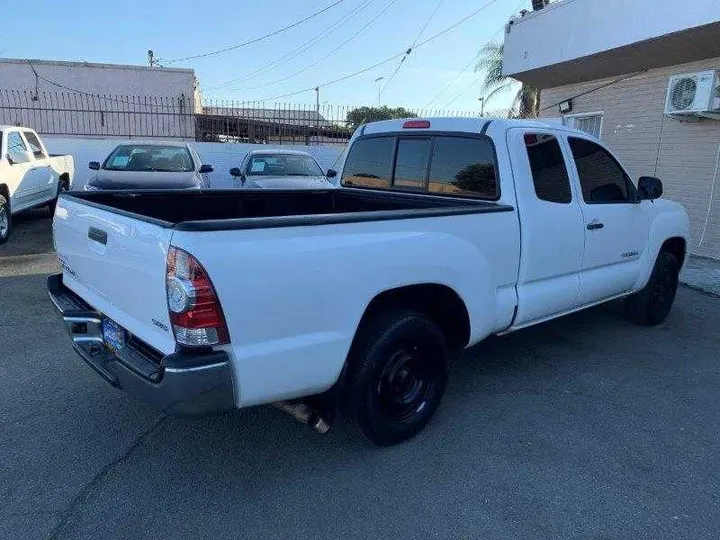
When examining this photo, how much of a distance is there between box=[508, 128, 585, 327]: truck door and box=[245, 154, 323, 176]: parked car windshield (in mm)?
7375

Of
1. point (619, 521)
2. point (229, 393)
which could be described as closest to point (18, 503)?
point (229, 393)

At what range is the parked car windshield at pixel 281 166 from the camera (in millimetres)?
11047

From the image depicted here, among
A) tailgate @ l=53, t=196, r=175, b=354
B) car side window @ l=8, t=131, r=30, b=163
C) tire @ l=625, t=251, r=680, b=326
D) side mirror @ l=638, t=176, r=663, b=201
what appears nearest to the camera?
tailgate @ l=53, t=196, r=175, b=354

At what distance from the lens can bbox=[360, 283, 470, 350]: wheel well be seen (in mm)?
3152

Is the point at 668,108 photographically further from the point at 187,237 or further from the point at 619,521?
the point at 187,237

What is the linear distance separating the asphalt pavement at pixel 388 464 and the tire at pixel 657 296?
3.46ft

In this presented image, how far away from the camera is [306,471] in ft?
10.2

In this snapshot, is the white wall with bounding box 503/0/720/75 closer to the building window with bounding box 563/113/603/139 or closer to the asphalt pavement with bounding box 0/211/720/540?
the building window with bounding box 563/113/603/139

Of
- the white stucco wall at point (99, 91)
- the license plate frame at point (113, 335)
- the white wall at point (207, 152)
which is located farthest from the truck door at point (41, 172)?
the white stucco wall at point (99, 91)

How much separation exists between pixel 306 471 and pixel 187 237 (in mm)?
1574

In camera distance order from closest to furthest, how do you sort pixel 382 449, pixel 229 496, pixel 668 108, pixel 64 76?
pixel 229 496
pixel 382 449
pixel 668 108
pixel 64 76

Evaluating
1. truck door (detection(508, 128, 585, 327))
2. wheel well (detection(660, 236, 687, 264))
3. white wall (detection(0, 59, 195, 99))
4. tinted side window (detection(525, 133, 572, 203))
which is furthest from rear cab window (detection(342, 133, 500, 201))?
white wall (detection(0, 59, 195, 99))

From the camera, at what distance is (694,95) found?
8.32m

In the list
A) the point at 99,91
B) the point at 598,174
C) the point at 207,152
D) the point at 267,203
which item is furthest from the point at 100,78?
the point at 598,174
